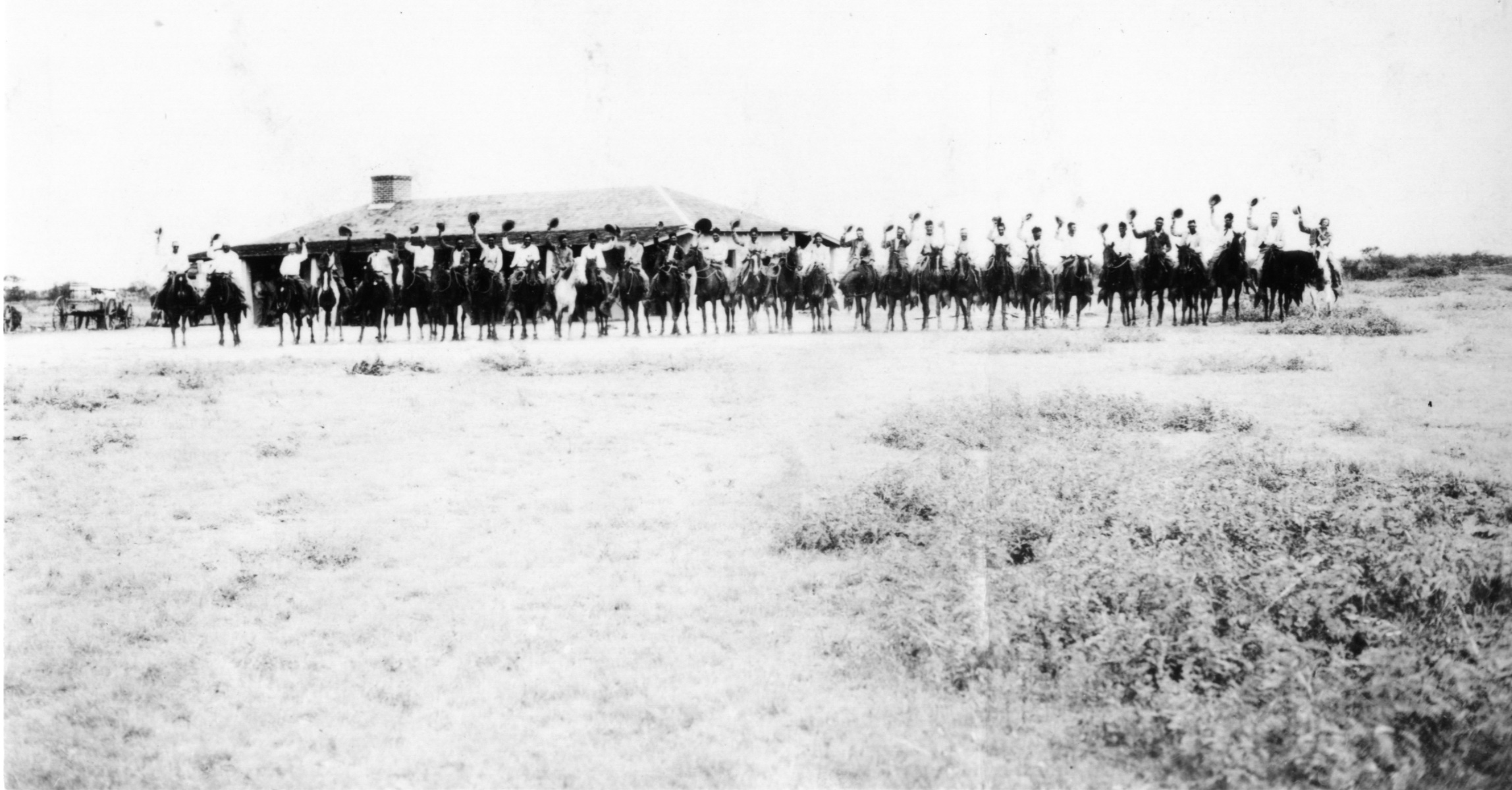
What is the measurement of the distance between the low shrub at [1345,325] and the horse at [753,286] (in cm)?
916

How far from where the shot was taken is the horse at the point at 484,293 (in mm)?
18359

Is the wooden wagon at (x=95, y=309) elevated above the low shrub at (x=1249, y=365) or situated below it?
above

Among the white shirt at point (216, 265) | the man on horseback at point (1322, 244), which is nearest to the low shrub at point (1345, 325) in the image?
the man on horseback at point (1322, 244)

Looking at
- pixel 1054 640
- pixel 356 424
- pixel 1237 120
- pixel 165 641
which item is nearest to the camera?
pixel 1054 640

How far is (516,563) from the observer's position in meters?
5.41

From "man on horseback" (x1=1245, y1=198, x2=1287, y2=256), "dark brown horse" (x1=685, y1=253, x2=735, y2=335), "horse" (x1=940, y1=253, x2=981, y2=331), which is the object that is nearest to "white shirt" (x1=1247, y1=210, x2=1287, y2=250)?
"man on horseback" (x1=1245, y1=198, x2=1287, y2=256)

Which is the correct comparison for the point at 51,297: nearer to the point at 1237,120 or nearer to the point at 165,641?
the point at 165,641

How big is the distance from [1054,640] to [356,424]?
701cm

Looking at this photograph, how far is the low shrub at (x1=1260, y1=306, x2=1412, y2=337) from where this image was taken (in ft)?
39.0

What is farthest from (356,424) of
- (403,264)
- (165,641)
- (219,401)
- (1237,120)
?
(403,264)

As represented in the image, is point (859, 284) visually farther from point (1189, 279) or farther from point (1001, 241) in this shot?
point (1189, 279)

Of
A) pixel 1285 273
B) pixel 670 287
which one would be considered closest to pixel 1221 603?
pixel 1285 273

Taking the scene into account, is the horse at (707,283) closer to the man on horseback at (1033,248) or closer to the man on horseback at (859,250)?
the man on horseback at (859,250)

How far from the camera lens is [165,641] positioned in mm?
4562
